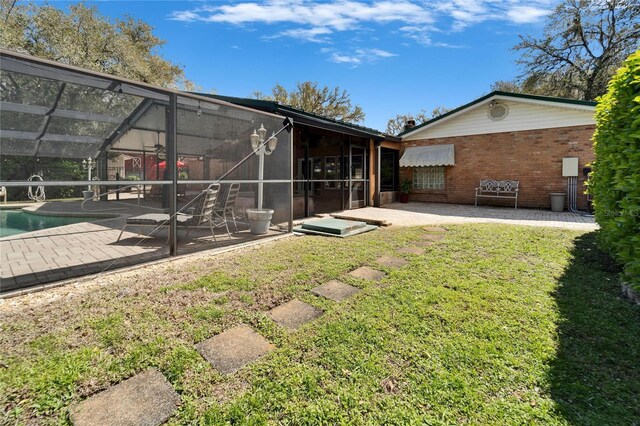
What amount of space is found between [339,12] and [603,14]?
18.2m

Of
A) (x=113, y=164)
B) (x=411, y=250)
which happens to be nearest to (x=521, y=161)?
(x=411, y=250)

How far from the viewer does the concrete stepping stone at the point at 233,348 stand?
192 centimetres

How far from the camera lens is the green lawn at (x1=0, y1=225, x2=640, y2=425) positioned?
1547 millimetres

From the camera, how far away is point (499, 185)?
11.7 m

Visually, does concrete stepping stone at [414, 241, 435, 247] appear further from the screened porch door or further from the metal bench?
the metal bench

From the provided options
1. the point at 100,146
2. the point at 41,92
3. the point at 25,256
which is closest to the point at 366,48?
the point at 100,146

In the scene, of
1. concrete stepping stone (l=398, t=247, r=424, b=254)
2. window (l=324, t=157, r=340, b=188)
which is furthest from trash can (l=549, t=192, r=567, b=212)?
concrete stepping stone (l=398, t=247, r=424, b=254)

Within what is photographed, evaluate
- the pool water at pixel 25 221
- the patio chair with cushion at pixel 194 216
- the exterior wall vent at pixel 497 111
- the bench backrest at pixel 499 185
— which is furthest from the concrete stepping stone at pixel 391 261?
the exterior wall vent at pixel 497 111

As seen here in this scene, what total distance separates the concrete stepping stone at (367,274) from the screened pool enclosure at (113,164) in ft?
8.51

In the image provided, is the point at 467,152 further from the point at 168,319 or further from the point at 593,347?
the point at 168,319

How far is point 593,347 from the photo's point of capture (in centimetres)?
210

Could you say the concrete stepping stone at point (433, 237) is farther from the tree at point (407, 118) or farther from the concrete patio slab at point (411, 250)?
the tree at point (407, 118)

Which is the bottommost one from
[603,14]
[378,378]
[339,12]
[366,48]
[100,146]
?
[378,378]

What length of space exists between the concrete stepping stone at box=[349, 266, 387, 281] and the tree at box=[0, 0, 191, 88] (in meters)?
19.3
